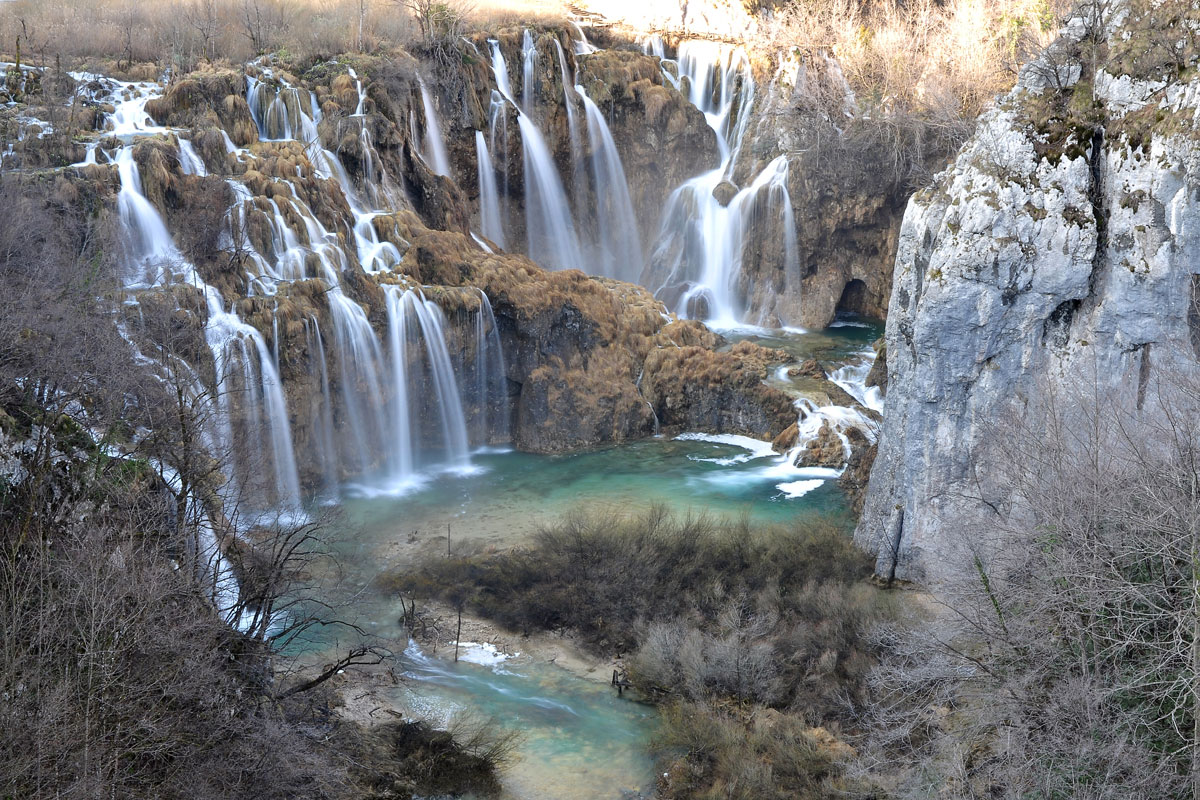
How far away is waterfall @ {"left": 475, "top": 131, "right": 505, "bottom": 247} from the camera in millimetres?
33000

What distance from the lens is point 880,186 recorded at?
3400 cm

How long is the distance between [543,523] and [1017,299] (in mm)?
10211

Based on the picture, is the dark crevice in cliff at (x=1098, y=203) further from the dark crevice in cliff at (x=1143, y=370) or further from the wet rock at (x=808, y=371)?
the wet rock at (x=808, y=371)

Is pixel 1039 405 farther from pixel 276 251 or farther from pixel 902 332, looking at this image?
pixel 276 251

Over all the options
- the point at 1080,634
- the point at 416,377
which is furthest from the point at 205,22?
the point at 1080,634

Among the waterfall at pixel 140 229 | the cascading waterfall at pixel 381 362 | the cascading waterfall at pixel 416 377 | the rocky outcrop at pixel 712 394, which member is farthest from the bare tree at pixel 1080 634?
the waterfall at pixel 140 229

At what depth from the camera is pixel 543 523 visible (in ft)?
69.8

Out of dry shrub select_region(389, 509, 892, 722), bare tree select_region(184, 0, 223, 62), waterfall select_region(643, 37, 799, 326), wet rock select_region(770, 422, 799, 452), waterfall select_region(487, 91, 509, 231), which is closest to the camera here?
dry shrub select_region(389, 509, 892, 722)

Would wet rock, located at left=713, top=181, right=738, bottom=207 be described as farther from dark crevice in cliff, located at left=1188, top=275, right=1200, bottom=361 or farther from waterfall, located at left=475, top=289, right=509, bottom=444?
dark crevice in cliff, located at left=1188, top=275, right=1200, bottom=361

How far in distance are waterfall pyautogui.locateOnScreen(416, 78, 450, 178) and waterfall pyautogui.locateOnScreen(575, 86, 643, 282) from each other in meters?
6.24

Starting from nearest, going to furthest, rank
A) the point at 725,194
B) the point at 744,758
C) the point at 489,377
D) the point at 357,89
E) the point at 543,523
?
the point at 744,758 < the point at 543,523 < the point at 489,377 < the point at 357,89 < the point at 725,194

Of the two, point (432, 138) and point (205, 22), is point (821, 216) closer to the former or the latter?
point (432, 138)

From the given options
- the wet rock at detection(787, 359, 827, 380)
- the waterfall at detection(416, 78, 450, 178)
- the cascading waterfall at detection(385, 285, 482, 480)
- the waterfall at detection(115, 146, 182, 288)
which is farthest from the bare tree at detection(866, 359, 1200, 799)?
the waterfall at detection(416, 78, 450, 178)

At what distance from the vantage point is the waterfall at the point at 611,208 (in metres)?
36.1
